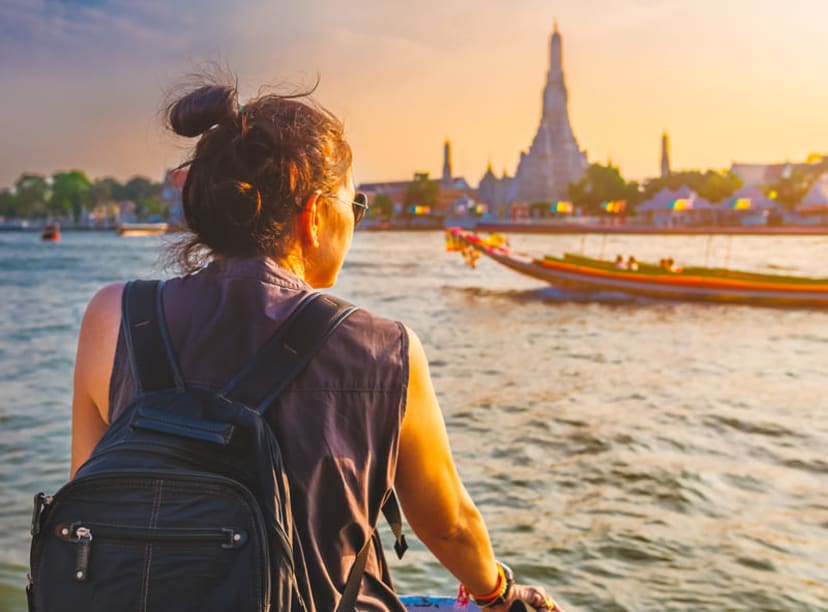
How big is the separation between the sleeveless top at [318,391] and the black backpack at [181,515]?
3 centimetres

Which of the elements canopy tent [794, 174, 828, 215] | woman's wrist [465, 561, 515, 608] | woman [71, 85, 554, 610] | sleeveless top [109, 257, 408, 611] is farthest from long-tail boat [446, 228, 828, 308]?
canopy tent [794, 174, 828, 215]

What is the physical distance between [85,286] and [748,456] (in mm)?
26772

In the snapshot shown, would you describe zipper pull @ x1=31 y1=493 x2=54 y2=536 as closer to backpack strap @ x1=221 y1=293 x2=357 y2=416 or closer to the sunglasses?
backpack strap @ x1=221 y1=293 x2=357 y2=416

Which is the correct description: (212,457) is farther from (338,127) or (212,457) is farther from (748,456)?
(748,456)

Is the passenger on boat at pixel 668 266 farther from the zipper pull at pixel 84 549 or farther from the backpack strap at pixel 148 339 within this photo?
the zipper pull at pixel 84 549

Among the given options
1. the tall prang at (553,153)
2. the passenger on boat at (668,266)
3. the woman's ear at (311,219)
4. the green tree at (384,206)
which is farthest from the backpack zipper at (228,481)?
the tall prang at (553,153)

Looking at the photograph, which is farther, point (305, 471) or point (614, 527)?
point (614, 527)

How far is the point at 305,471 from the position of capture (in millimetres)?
1152

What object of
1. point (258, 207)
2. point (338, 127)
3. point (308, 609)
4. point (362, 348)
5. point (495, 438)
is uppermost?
point (338, 127)

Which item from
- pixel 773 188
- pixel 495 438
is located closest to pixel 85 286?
pixel 495 438

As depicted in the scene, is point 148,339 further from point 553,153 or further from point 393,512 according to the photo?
point 553,153

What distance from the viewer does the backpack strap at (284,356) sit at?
1121mm

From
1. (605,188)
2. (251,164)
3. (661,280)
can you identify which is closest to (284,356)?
(251,164)

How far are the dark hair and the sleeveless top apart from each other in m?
0.06
